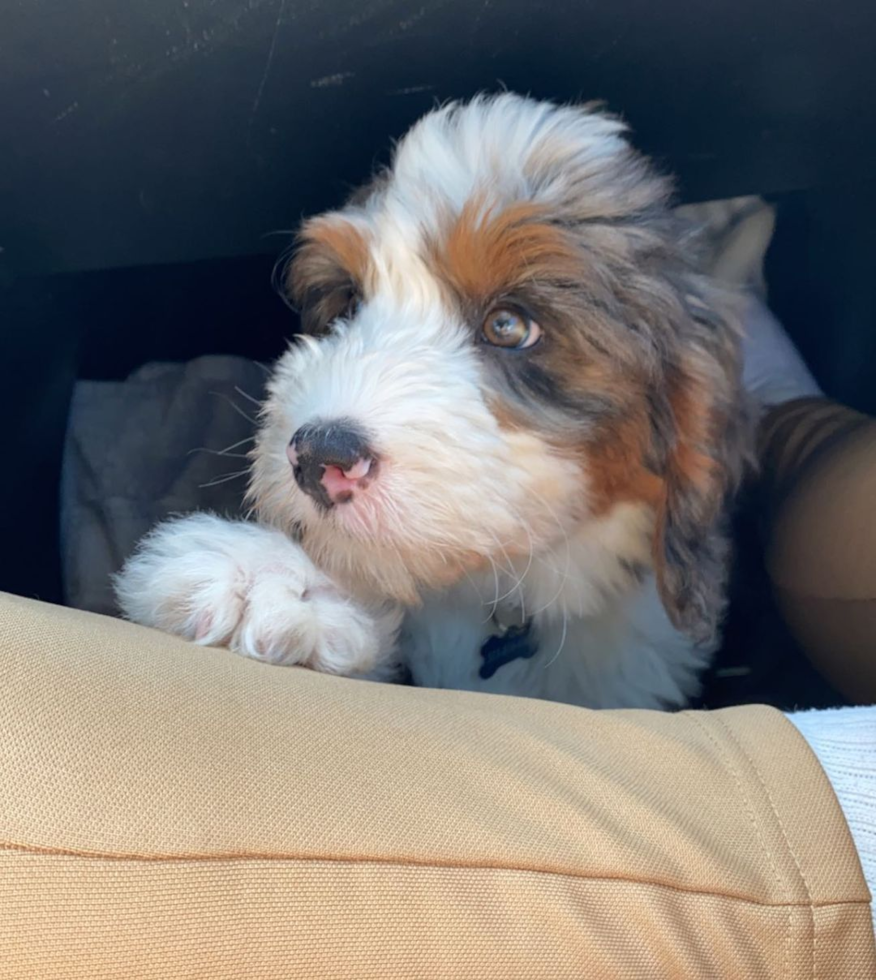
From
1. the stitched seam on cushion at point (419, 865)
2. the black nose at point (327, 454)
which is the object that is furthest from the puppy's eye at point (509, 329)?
the stitched seam on cushion at point (419, 865)

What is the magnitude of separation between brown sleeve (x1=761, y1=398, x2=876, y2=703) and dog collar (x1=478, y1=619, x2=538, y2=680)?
0.59 m

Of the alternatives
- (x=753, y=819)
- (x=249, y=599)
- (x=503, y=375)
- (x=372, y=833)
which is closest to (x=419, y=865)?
(x=372, y=833)

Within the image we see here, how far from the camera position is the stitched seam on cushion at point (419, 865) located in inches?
31.8

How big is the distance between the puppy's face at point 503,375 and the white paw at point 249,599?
69 mm

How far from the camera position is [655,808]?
1.06m

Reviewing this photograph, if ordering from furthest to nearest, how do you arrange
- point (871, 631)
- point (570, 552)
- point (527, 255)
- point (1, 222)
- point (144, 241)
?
point (144, 241)
point (1, 222)
point (570, 552)
point (871, 631)
point (527, 255)

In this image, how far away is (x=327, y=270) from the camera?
71.8 inches

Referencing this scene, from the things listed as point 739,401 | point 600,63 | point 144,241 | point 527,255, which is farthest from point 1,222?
point 739,401

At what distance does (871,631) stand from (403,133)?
4.71 feet

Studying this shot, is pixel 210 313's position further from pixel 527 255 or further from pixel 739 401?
pixel 739 401

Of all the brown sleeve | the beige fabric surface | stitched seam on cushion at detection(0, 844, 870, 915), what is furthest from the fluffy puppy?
stitched seam on cushion at detection(0, 844, 870, 915)

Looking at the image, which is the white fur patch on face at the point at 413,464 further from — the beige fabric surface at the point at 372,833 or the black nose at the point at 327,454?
the beige fabric surface at the point at 372,833

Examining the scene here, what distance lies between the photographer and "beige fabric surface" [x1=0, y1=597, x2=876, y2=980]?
83cm

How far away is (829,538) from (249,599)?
3.91 ft
